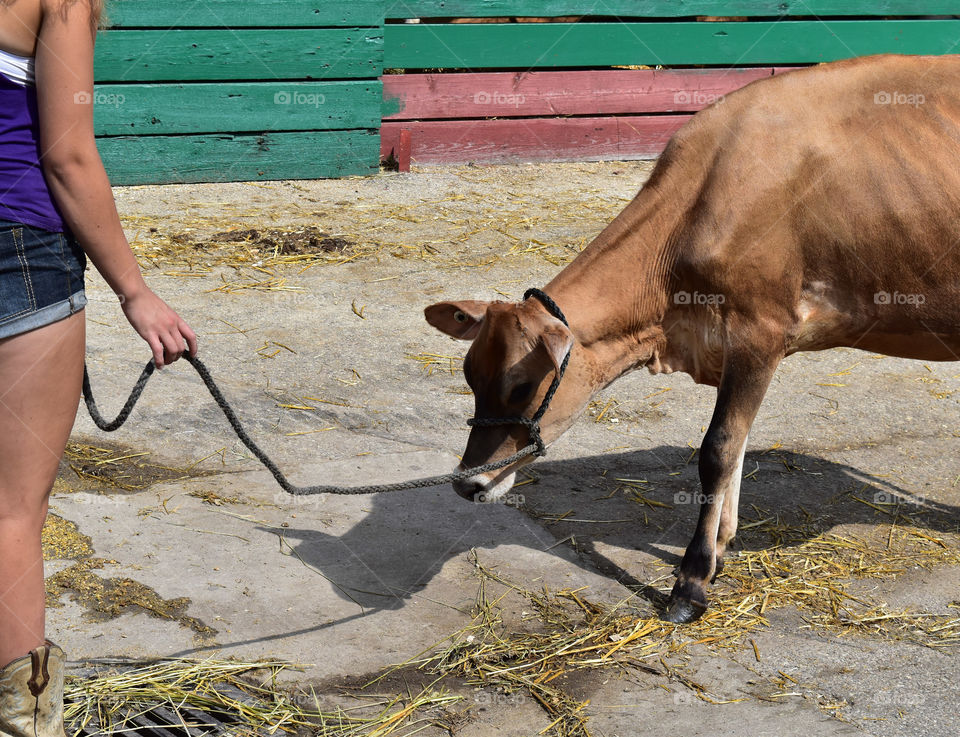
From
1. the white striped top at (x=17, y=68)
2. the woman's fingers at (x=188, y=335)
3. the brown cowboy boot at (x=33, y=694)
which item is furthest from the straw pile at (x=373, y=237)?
the white striped top at (x=17, y=68)

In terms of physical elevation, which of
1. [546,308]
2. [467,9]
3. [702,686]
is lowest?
[702,686]

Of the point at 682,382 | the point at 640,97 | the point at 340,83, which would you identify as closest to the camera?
the point at 682,382

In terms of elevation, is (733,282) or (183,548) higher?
(733,282)

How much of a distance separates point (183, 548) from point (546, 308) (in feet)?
5.52

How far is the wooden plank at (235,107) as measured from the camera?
8547 millimetres

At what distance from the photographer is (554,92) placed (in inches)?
391

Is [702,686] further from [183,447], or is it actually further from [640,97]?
[640,97]

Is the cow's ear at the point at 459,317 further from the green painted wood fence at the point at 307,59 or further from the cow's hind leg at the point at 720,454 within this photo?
the green painted wood fence at the point at 307,59

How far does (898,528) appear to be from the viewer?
5051 mm

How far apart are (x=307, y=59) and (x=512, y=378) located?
5.72m

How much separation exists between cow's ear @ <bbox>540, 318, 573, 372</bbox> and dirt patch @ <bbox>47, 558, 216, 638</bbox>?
151 centimetres

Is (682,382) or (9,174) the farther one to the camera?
(682,382)

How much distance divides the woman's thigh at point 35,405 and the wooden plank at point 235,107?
620 cm

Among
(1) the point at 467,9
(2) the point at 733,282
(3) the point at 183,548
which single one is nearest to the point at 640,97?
(1) the point at 467,9
